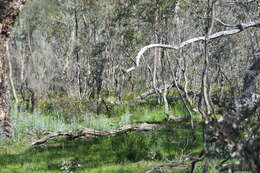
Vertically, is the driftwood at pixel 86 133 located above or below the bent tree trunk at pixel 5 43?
below

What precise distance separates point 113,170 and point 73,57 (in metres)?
24.1

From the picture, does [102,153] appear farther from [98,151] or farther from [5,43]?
[5,43]

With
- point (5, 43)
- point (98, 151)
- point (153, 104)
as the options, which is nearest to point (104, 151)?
point (98, 151)

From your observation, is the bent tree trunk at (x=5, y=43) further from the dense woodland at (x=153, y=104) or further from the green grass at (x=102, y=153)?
the green grass at (x=102, y=153)

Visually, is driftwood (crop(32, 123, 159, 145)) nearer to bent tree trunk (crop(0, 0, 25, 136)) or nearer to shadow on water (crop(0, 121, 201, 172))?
shadow on water (crop(0, 121, 201, 172))

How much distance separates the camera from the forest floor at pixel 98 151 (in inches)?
261

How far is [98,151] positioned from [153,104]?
309 inches

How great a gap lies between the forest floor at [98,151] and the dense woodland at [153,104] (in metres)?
0.02

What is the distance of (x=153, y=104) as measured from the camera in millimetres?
15516

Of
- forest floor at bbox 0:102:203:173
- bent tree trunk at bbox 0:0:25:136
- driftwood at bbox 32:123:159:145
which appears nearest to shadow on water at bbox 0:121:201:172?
forest floor at bbox 0:102:203:173

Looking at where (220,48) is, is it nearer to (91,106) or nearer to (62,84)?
(91,106)

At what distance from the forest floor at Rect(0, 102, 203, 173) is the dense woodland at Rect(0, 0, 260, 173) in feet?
0.07

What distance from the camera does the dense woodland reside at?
14.4ft

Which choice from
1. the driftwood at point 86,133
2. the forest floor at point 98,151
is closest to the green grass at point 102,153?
the forest floor at point 98,151
